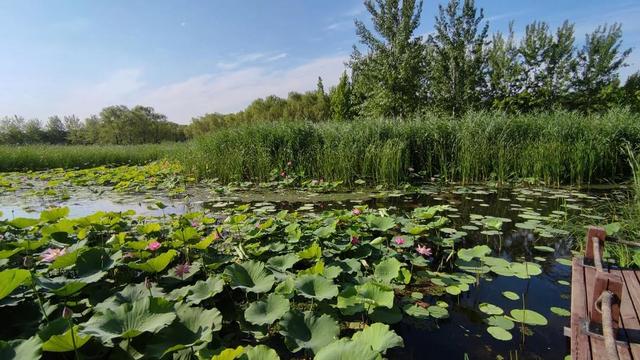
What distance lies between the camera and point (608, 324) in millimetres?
1090

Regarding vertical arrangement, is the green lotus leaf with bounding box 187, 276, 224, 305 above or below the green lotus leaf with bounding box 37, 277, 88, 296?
below

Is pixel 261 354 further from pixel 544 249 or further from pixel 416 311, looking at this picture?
pixel 544 249

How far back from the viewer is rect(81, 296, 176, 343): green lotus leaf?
4.03 feet

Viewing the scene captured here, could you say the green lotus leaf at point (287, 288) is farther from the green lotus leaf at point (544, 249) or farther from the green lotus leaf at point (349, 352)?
the green lotus leaf at point (544, 249)

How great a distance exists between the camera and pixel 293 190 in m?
6.21

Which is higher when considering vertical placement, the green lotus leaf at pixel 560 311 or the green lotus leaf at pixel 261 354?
the green lotus leaf at pixel 261 354

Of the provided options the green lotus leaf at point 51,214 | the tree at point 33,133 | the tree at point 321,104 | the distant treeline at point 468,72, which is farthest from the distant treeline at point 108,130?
the green lotus leaf at point 51,214

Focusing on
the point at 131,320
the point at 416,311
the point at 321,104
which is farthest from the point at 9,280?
the point at 321,104

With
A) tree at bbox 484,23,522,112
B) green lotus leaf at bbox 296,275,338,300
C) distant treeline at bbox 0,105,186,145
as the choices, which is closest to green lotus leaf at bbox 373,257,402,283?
green lotus leaf at bbox 296,275,338,300

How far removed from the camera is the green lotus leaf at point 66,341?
1124 millimetres

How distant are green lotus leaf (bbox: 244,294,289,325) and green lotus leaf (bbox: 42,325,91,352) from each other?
633mm

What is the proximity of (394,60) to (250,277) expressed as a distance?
14.6 metres

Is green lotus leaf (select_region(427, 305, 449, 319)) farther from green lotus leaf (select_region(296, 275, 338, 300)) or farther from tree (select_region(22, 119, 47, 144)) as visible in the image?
tree (select_region(22, 119, 47, 144))

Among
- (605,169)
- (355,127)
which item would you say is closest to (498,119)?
(605,169)
